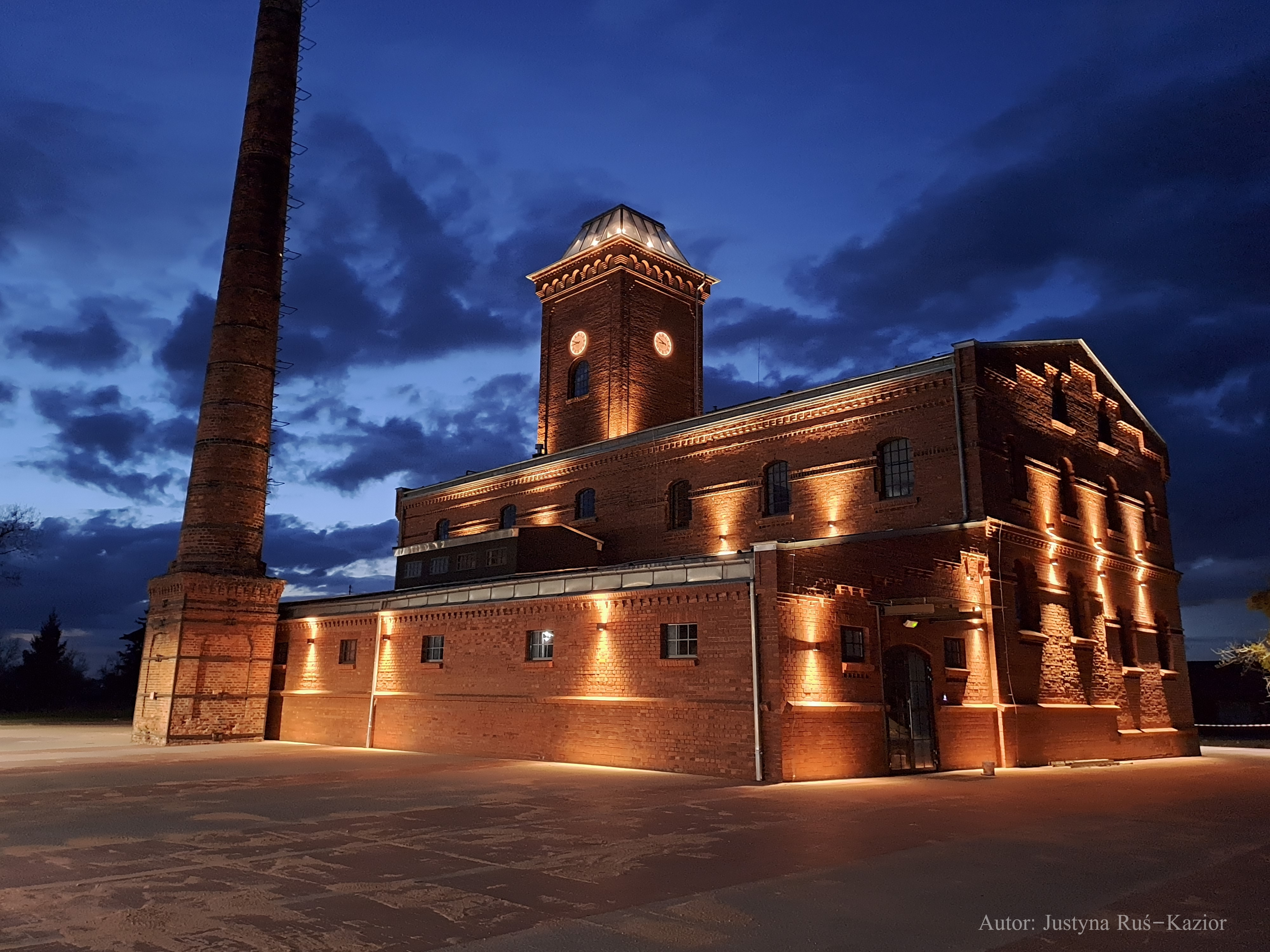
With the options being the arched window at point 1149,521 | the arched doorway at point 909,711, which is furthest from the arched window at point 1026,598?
the arched window at point 1149,521

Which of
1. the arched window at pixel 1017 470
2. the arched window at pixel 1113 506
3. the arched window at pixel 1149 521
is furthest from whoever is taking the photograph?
the arched window at pixel 1149 521

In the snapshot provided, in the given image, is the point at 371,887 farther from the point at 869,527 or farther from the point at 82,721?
the point at 82,721

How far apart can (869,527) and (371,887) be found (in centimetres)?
1599

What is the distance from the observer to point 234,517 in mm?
24891

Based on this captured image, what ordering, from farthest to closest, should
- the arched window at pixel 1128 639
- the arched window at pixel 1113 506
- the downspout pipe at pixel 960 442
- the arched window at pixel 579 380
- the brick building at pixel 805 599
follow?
the arched window at pixel 579 380 → the arched window at pixel 1113 506 → the arched window at pixel 1128 639 → the downspout pipe at pixel 960 442 → the brick building at pixel 805 599

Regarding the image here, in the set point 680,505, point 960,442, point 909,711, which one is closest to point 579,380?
point 680,505

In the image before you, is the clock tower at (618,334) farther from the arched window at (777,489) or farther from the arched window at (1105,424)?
the arched window at (1105,424)

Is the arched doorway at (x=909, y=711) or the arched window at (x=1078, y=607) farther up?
the arched window at (x=1078, y=607)

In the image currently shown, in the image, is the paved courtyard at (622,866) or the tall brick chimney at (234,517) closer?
the paved courtyard at (622,866)

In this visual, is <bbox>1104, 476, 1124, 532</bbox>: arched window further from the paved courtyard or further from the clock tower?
the clock tower

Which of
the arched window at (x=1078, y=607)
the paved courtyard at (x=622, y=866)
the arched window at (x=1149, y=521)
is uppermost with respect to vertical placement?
the arched window at (x=1149, y=521)

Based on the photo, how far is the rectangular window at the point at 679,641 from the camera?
16.1m

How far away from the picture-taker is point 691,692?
15.8 m

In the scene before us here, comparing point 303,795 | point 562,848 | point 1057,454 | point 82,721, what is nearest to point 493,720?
point 303,795
